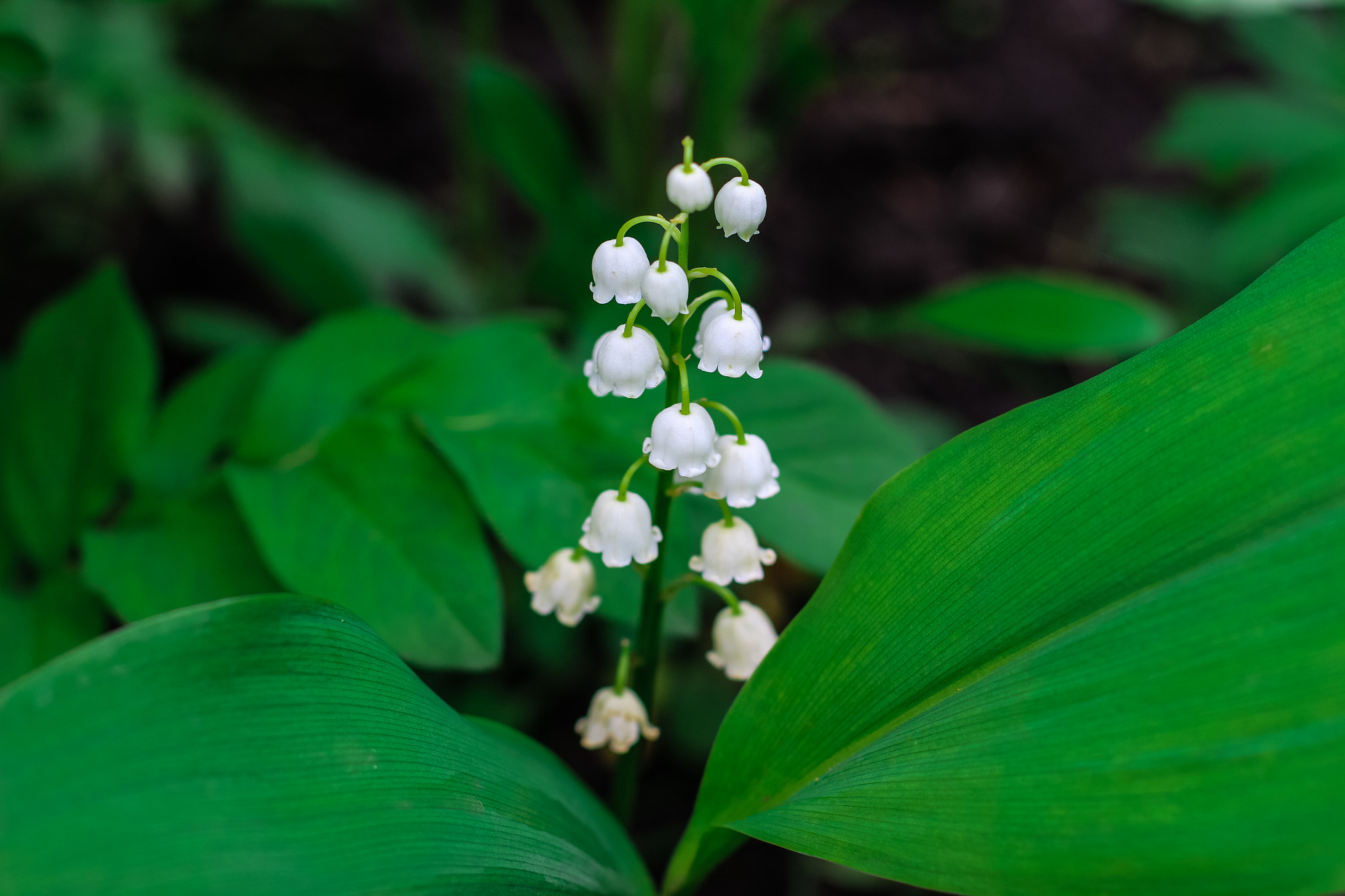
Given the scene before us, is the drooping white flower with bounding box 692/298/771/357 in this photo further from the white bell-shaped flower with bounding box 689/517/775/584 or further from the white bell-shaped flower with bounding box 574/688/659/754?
the white bell-shaped flower with bounding box 574/688/659/754

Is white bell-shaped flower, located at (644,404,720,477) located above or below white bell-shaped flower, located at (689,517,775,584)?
above

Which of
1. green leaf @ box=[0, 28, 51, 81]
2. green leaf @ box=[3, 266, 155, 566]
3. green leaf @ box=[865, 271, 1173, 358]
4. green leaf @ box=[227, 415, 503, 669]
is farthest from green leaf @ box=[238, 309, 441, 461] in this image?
green leaf @ box=[865, 271, 1173, 358]

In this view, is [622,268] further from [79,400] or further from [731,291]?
[79,400]

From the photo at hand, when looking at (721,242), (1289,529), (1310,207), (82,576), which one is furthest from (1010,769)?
(721,242)

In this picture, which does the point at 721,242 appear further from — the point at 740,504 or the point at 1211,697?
the point at 1211,697

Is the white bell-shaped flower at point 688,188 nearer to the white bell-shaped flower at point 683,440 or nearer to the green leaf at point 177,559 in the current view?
the white bell-shaped flower at point 683,440

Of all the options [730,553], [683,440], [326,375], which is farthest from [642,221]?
[326,375]

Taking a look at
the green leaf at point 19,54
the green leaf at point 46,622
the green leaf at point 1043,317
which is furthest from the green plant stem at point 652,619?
the green leaf at point 1043,317
